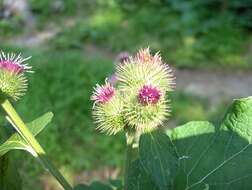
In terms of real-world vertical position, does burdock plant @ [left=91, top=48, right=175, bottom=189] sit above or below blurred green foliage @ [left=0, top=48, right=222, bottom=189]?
above

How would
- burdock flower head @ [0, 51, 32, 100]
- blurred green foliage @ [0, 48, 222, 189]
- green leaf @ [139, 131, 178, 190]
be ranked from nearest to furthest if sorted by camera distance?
1. green leaf @ [139, 131, 178, 190]
2. burdock flower head @ [0, 51, 32, 100]
3. blurred green foliage @ [0, 48, 222, 189]

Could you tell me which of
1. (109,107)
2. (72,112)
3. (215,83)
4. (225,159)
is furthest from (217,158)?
(215,83)

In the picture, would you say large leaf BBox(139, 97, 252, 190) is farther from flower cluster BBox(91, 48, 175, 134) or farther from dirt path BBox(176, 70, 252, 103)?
dirt path BBox(176, 70, 252, 103)

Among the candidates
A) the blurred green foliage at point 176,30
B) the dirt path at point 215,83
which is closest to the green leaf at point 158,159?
the dirt path at point 215,83

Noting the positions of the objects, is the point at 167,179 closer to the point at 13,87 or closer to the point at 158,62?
the point at 158,62

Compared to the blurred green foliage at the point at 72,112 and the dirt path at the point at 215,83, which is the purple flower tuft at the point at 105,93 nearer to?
the blurred green foliage at the point at 72,112

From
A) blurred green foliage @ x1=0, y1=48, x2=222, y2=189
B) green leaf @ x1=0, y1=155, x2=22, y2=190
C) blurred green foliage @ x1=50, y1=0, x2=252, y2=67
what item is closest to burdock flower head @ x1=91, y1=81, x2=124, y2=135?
green leaf @ x1=0, y1=155, x2=22, y2=190

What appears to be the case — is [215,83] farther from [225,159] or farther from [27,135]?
[27,135]
